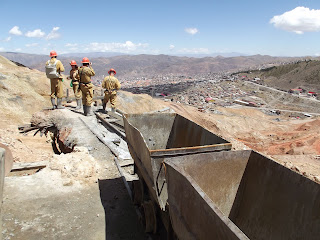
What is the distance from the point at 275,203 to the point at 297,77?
70.1 m

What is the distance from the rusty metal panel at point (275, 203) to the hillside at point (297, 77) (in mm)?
60122

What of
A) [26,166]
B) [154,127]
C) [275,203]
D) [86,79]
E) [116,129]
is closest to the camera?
[275,203]

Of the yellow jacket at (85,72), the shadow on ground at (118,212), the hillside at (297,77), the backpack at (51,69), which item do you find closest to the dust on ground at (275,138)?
the yellow jacket at (85,72)

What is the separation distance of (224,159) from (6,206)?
3.80m

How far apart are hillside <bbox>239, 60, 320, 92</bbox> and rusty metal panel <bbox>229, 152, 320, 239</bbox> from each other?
6012cm

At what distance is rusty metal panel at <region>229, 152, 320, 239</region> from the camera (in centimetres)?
271

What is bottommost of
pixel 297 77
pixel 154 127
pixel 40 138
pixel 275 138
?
pixel 275 138

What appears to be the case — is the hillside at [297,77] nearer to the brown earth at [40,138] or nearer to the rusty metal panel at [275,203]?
the brown earth at [40,138]

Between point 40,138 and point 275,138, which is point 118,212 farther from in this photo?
point 275,138

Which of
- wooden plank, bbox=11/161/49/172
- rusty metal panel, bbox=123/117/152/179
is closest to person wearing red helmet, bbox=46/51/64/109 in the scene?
wooden plank, bbox=11/161/49/172

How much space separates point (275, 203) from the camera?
10.2 ft

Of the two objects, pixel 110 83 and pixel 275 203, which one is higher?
pixel 110 83

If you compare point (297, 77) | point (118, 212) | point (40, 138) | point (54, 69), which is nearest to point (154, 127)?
point (118, 212)

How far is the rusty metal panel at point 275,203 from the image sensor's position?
8.89 ft
